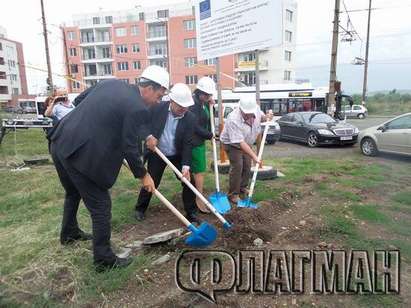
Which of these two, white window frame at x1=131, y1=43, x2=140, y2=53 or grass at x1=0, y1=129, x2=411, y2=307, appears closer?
grass at x1=0, y1=129, x2=411, y2=307

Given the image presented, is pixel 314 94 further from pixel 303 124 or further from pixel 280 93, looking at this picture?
pixel 303 124

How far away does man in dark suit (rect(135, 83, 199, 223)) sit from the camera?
3840mm

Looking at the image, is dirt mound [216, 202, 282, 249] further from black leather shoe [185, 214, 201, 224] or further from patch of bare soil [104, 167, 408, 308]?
black leather shoe [185, 214, 201, 224]

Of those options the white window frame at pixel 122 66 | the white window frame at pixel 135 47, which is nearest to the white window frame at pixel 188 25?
the white window frame at pixel 135 47

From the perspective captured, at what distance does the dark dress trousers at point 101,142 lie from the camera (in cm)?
275

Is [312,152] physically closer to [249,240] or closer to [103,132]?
[249,240]

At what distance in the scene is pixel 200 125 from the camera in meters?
4.61

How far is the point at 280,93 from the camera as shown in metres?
20.4

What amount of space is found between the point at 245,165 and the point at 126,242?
2.02m

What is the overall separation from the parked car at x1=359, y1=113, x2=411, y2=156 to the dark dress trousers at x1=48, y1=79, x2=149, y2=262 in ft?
26.5

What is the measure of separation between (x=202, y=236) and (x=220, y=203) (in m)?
1.13

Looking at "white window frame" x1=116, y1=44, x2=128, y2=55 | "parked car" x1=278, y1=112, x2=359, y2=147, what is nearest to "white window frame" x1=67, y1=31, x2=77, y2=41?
"white window frame" x1=116, y1=44, x2=128, y2=55

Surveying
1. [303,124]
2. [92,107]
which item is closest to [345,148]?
[303,124]
